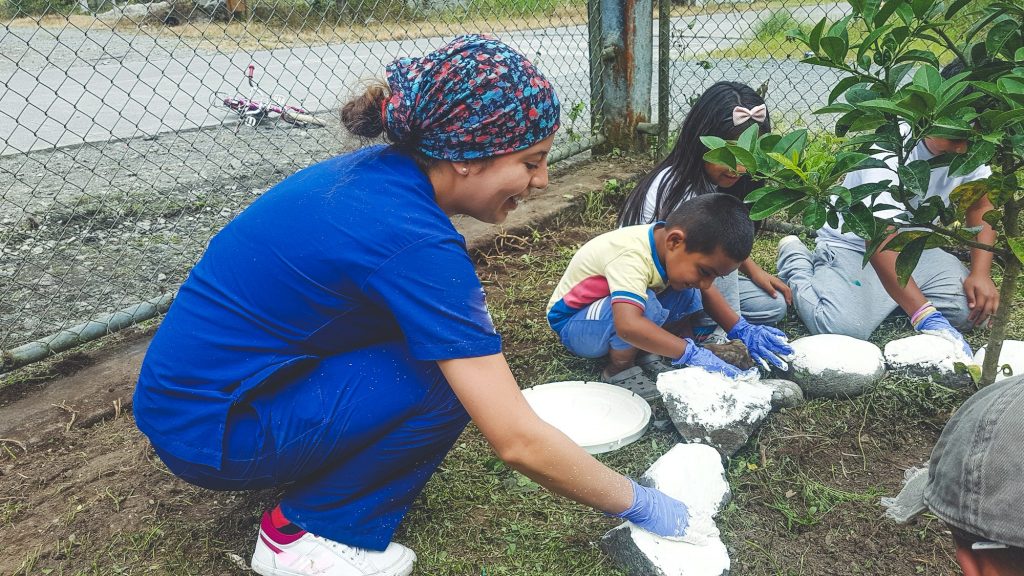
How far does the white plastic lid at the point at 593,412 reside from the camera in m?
2.24

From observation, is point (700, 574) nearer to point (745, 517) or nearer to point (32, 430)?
point (745, 517)

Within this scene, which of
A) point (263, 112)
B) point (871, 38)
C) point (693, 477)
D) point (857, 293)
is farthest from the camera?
point (263, 112)

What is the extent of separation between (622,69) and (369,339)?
3.20 metres

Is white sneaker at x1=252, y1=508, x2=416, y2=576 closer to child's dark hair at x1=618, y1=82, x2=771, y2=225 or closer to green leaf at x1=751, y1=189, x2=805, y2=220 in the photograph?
green leaf at x1=751, y1=189, x2=805, y2=220

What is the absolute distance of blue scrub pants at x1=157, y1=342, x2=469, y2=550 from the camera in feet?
5.35

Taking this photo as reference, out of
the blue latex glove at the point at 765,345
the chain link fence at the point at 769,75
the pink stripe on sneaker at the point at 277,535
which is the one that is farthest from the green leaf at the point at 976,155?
the chain link fence at the point at 769,75

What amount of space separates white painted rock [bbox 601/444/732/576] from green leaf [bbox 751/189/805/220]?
0.68 meters

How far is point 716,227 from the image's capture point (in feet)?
7.38

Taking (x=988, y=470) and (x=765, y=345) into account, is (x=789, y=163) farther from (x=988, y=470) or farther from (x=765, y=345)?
(x=765, y=345)

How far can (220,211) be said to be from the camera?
13.2 feet

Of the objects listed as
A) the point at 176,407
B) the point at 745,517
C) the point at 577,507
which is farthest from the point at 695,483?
the point at 176,407

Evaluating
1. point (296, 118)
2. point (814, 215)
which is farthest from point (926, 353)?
point (296, 118)

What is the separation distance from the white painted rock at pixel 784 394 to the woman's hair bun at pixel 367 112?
4.53ft

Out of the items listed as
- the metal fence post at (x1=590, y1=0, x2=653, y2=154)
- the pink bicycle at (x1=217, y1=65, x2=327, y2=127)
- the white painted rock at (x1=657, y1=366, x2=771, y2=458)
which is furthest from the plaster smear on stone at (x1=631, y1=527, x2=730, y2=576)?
the pink bicycle at (x1=217, y1=65, x2=327, y2=127)
